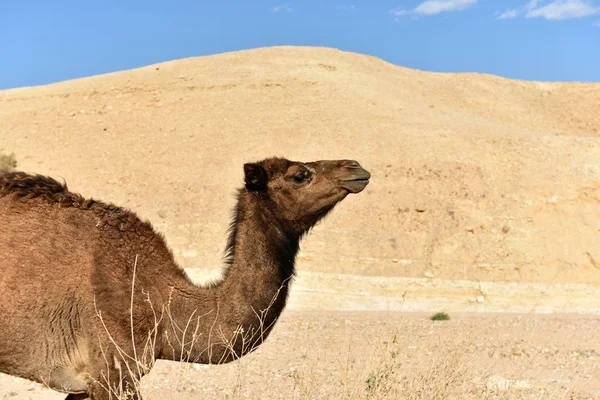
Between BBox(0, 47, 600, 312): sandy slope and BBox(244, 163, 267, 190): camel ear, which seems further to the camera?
BBox(0, 47, 600, 312): sandy slope

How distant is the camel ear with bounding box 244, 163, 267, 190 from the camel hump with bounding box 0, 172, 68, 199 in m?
1.53

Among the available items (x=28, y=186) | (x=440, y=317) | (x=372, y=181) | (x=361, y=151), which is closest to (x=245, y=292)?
(x=28, y=186)

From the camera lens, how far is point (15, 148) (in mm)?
39656

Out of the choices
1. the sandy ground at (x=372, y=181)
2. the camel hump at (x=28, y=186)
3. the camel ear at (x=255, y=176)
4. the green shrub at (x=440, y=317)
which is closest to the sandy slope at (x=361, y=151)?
the sandy ground at (x=372, y=181)

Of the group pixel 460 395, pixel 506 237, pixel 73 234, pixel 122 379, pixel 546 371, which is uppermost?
pixel 73 234

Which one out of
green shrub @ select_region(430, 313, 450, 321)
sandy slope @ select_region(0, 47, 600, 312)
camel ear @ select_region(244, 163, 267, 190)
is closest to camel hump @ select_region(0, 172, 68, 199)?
camel ear @ select_region(244, 163, 267, 190)

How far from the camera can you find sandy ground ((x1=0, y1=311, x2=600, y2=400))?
295 inches

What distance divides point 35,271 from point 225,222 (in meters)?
25.2

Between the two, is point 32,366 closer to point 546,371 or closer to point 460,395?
point 460,395

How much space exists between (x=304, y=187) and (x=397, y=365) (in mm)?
1697

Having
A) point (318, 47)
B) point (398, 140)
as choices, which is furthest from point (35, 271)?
point (318, 47)

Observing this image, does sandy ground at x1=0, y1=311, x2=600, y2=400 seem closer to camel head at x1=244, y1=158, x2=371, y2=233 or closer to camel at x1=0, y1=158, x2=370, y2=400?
camel at x1=0, y1=158, x2=370, y2=400

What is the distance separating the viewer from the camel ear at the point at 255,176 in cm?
778

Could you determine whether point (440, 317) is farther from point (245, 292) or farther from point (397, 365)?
point (245, 292)
